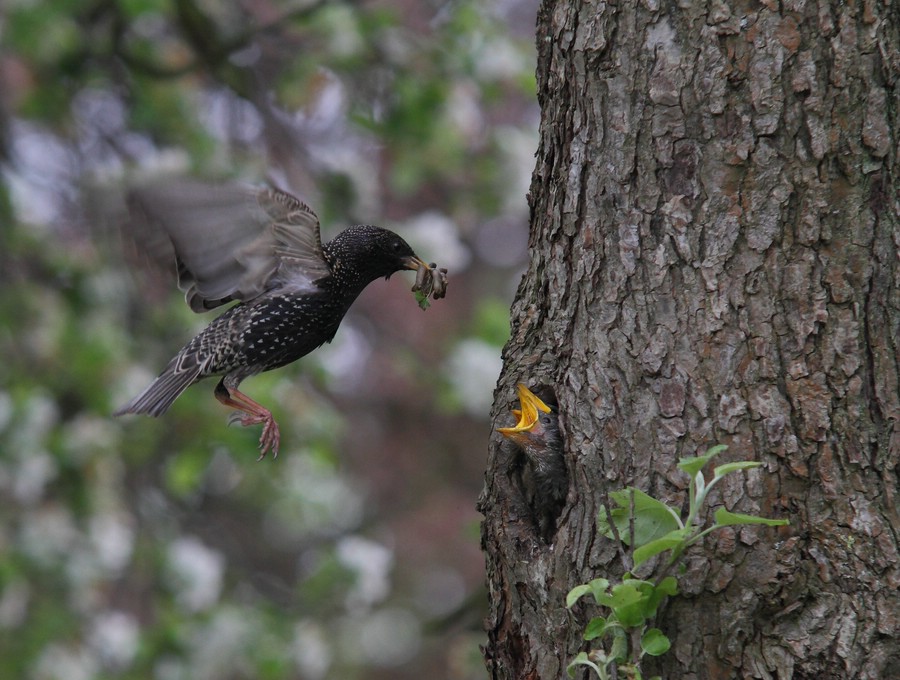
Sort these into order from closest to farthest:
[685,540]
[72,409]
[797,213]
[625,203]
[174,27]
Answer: [685,540]
[797,213]
[625,203]
[174,27]
[72,409]

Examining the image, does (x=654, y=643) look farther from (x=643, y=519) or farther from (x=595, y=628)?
(x=643, y=519)

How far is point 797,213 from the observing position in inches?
79.7

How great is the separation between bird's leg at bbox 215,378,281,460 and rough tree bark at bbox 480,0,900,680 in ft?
3.63

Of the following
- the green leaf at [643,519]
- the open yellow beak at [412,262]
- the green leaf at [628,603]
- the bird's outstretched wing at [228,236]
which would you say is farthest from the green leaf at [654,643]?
the bird's outstretched wing at [228,236]

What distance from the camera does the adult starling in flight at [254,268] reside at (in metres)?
2.93

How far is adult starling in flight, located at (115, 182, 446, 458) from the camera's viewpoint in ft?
9.62

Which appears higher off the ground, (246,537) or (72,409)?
(246,537)

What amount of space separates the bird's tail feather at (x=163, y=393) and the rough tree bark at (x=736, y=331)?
1415 mm

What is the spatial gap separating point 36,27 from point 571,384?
362 cm

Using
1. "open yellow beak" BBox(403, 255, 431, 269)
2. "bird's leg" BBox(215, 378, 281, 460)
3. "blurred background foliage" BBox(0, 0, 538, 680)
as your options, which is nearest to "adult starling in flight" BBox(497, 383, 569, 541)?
"open yellow beak" BBox(403, 255, 431, 269)

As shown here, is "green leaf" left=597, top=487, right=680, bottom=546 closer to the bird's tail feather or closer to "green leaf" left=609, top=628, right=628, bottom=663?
"green leaf" left=609, top=628, right=628, bottom=663

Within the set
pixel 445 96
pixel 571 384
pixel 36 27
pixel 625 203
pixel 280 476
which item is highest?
pixel 36 27

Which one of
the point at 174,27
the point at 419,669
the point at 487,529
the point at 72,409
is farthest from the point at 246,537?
the point at 487,529

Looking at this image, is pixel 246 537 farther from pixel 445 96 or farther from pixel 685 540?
pixel 685 540
